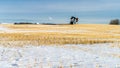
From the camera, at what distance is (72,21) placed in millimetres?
124938

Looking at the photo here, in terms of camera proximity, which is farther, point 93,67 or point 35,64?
point 35,64

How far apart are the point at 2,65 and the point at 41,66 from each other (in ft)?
6.64

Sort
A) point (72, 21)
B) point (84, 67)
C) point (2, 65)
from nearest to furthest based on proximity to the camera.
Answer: point (84, 67) → point (2, 65) → point (72, 21)

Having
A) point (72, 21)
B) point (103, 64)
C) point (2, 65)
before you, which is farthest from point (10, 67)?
point (72, 21)

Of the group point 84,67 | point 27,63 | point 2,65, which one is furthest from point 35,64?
point 84,67

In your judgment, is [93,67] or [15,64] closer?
[93,67]

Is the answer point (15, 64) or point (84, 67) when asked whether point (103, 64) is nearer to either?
point (84, 67)

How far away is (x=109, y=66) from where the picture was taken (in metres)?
13.9

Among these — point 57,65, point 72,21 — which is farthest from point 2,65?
point 72,21

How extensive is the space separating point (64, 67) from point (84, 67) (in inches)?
37.2

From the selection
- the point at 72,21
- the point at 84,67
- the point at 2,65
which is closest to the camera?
the point at 84,67

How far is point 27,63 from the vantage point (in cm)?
1505

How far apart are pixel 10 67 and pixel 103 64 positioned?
4643 millimetres

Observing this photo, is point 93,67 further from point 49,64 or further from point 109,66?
point 49,64
